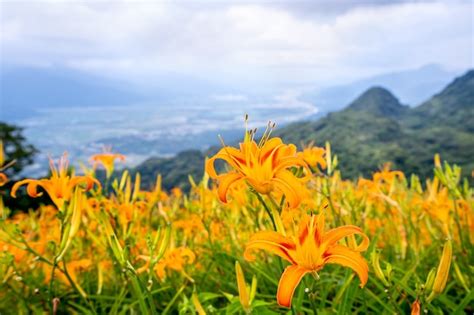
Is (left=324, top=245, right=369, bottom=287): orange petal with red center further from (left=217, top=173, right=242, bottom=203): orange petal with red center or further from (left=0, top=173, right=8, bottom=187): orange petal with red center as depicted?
(left=0, top=173, right=8, bottom=187): orange petal with red center

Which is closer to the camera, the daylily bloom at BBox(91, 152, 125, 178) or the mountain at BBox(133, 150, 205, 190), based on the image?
the daylily bloom at BBox(91, 152, 125, 178)

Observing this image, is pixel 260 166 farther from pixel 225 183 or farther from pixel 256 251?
pixel 256 251

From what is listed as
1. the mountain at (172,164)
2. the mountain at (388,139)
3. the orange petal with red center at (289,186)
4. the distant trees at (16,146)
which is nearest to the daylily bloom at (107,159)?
the orange petal with red center at (289,186)

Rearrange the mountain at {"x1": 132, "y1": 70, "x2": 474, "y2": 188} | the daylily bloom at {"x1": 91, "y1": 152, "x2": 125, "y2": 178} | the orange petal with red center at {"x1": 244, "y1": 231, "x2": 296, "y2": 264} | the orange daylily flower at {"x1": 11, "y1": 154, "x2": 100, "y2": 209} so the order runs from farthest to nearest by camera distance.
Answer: the mountain at {"x1": 132, "y1": 70, "x2": 474, "y2": 188}, the daylily bloom at {"x1": 91, "y1": 152, "x2": 125, "y2": 178}, the orange daylily flower at {"x1": 11, "y1": 154, "x2": 100, "y2": 209}, the orange petal with red center at {"x1": 244, "y1": 231, "x2": 296, "y2": 264}

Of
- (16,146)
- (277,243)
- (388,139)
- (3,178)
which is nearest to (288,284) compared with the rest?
(277,243)

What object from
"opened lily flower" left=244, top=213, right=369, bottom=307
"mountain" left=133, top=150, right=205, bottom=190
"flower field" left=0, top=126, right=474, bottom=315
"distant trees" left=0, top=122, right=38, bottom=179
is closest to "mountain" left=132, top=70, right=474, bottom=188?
"mountain" left=133, top=150, right=205, bottom=190

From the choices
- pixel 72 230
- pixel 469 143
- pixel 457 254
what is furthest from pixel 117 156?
pixel 469 143
